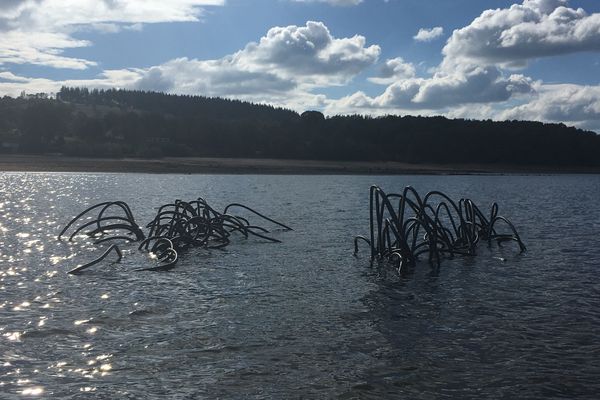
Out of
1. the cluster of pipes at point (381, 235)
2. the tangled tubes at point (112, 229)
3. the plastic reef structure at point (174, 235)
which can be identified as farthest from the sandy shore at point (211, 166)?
the plastic reef structure at point (174, 235)

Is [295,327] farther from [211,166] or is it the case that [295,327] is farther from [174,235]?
[211,166]

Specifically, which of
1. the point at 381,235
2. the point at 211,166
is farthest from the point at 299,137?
the point at 381,235

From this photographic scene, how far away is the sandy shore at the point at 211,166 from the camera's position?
92375 millimetres

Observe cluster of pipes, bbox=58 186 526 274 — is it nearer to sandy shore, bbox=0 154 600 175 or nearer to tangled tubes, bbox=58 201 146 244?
tangled tubes, bbox=58 201 146 244

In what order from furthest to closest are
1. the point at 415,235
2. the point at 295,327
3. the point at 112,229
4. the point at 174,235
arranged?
the point at 112,229, the point at 174,235, the point at 415,235, the point at 295,327

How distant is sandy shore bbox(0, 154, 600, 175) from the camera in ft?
303

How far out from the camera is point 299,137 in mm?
132750

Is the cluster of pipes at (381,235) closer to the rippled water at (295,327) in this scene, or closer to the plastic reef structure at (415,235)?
the plastic reef structure at (415,235)

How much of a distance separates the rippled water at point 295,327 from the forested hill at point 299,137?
94.8m

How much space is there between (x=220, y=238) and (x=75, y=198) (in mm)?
26580

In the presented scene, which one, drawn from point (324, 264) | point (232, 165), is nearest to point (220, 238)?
point (324, 264)

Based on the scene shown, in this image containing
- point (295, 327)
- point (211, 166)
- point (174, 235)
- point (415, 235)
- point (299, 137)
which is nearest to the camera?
point (295, 327)

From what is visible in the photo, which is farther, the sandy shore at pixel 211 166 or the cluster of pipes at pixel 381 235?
the sandy shore at pixel 211 166

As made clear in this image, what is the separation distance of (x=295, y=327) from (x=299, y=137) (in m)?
123
